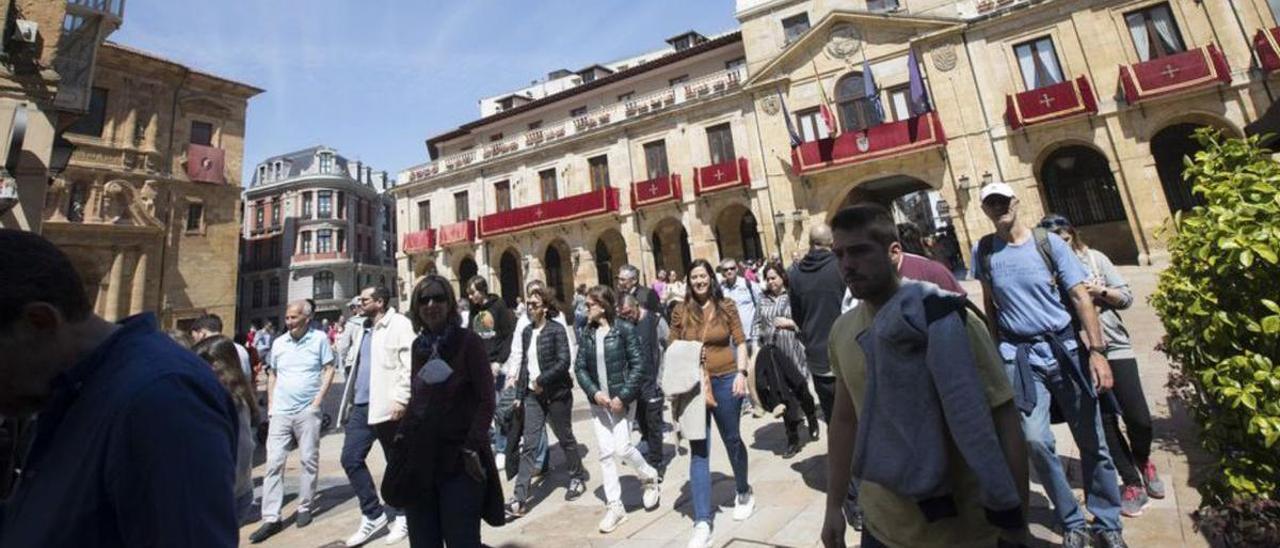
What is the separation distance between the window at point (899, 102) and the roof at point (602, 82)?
7.06 metres

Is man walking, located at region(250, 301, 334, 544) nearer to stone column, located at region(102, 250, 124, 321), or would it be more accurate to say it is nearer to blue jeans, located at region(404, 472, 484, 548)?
blue jeans, located at region(404, 472, 484, 548)

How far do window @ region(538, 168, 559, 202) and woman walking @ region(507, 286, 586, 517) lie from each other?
67.4ft

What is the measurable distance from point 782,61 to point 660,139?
582cm

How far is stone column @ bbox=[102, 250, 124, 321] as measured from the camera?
1912 cm

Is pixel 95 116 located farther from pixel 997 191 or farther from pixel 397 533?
pixel 997 191

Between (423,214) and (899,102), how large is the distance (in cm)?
2357

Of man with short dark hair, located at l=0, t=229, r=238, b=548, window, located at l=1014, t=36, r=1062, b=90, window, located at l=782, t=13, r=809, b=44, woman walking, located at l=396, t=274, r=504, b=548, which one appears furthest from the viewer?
window, located at l=782, t=13, r=809, b=44

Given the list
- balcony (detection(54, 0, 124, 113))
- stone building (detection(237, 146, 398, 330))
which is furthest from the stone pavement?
stone building (detection(237, 146, 398, 330))

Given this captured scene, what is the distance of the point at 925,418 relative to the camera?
1.66m

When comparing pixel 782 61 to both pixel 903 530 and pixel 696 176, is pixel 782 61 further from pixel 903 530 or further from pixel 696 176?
pixel 903 530

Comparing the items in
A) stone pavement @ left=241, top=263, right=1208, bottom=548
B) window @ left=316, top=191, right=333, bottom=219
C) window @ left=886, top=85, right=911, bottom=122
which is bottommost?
stone pavement @ left=241, top=263, right=1208, bottom=548

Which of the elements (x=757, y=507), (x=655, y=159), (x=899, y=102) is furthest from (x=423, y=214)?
(x=757, y=507)

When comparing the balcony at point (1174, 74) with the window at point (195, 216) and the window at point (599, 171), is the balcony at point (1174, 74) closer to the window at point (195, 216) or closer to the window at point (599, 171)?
the window at point (599, 171)

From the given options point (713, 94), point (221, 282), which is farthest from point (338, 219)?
point (713, 94)
